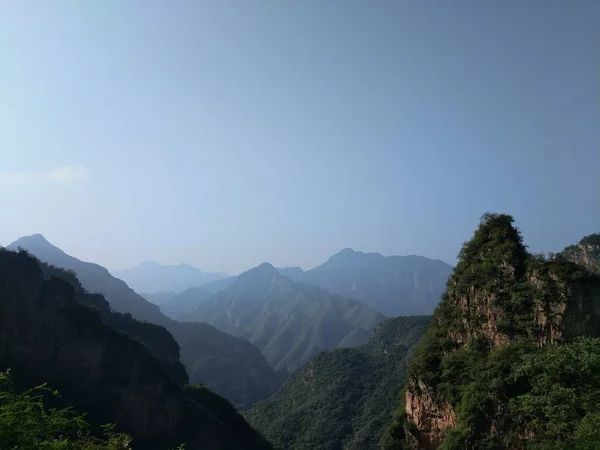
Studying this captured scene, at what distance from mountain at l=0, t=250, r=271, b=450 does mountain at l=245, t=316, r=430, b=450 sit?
1149 centimetres

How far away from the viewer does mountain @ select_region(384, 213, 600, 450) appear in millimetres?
17953

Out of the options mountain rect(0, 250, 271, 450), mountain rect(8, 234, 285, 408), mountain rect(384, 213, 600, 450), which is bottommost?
mountain rect(8, 234, 285, 408)

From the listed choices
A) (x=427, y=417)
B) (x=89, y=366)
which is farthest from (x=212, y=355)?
(x=427, y=417)

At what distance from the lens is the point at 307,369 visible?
8819 centimetres

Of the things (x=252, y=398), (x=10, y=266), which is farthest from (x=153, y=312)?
(x=10, y=266)

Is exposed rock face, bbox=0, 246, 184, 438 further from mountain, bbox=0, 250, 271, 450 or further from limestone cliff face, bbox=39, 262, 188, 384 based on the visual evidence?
limestone cliff face, bbox=39, 262, 188, 384

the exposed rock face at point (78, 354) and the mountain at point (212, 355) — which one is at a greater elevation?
the exposed rock face at point (78, 354)

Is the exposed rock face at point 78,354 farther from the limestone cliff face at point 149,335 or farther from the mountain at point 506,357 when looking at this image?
the mountain at point 506,357

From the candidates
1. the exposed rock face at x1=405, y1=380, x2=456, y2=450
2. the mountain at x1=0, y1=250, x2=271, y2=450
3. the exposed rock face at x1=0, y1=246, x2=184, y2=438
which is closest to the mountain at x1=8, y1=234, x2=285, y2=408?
the mountain at x1=0, y1=250, x2=271, y2=450

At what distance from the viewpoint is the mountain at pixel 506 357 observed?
17953 mm

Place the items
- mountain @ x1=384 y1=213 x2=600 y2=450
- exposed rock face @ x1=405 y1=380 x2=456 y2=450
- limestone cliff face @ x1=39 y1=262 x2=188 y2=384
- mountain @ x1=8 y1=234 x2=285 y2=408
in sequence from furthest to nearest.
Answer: mountain @ x1=8 y1=234 x2=285 y2=408
limestone cliff face @ x1=39 y1=262 x2=188 y2=384
exposed rock face @ x1=405 y1=380 x2=456 y2=450
mountain @ x1=384 y1=213 x2=600 y2=450

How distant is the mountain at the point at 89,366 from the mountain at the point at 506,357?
1277 inches

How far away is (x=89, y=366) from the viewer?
48.7m

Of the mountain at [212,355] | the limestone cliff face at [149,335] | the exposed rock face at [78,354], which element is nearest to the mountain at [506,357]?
the exposed rock face at [78,354]
